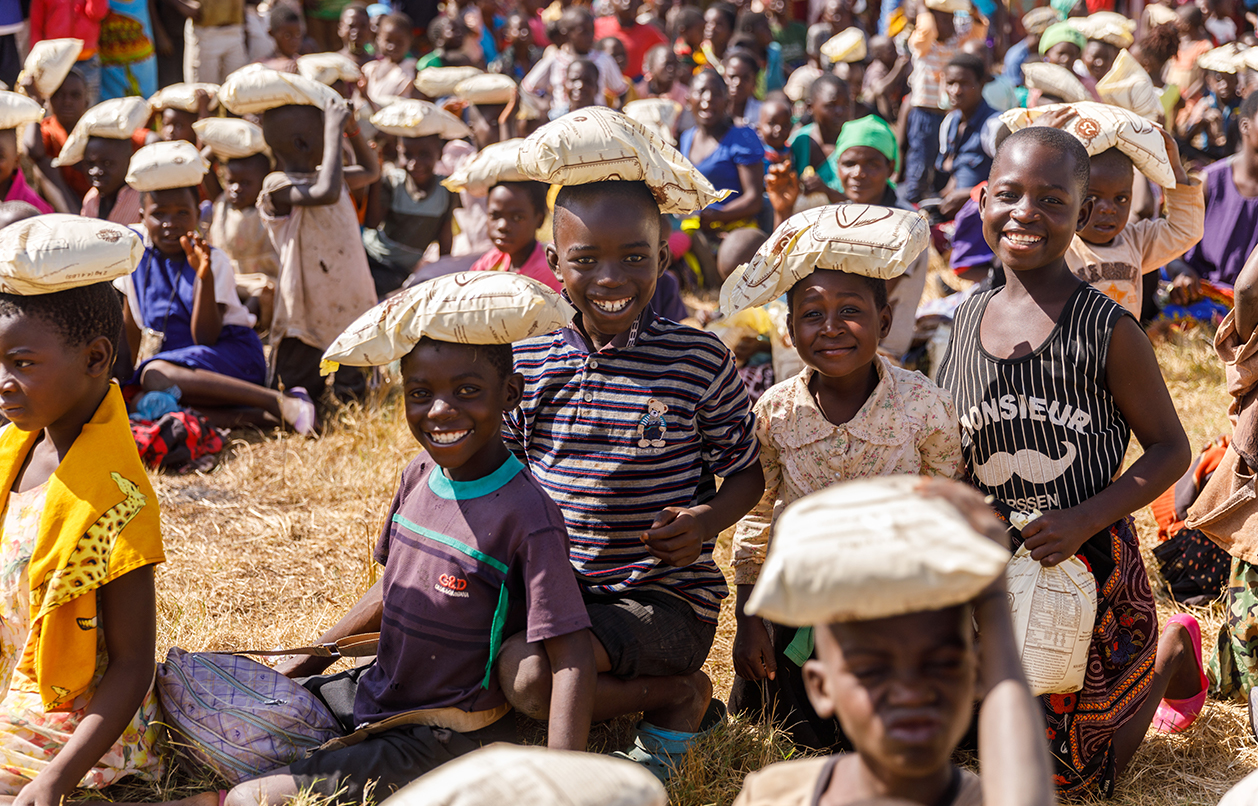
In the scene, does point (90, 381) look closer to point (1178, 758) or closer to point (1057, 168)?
point (1057, 168)

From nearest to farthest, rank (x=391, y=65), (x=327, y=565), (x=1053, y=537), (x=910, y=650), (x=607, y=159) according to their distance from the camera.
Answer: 1. (x=910, y=650)
2. (x=1053, y=537)
3. (x=607, y=159)
4. (x=327, y=565)
5. (x=391, y=65)

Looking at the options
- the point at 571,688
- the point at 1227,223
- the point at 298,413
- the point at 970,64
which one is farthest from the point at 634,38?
the point at 571,688

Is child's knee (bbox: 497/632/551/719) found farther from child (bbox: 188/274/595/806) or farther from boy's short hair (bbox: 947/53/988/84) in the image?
boy's short hair (bbox: 947/53/988/84)

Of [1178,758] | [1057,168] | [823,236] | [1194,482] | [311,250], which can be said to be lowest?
[1178,758]

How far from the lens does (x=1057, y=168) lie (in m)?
2.78

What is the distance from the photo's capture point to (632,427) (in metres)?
2.79

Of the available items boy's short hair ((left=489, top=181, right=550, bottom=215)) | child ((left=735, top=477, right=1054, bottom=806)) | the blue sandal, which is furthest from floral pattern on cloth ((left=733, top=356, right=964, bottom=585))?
boy's short hair ((left=489, top=181, right=550, bottom=215))

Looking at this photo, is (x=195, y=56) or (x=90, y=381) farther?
(x=195, y=56)

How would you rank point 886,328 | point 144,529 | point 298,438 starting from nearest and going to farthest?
point 144,529
point 886,328
point 298,438

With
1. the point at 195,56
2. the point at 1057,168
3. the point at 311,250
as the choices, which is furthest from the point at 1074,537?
the point at 195,56

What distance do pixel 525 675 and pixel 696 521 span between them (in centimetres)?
51

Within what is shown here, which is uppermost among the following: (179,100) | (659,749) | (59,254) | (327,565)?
(179,100)

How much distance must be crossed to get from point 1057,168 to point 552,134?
120 cm

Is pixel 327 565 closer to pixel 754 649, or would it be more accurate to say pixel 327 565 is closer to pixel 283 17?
pixel 754 649
